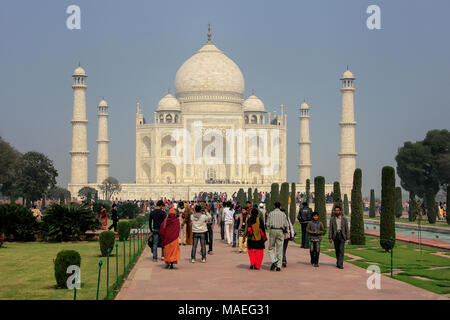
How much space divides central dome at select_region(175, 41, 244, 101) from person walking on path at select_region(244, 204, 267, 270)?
152ft

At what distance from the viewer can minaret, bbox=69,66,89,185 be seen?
51.0 meters

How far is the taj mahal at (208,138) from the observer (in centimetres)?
5588

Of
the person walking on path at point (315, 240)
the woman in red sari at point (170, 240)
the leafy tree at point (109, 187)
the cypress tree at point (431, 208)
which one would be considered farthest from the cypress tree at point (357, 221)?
the leafy tree at point (109, 187)

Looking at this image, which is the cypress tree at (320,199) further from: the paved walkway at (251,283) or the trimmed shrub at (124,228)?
the paved walkway at (251,283)

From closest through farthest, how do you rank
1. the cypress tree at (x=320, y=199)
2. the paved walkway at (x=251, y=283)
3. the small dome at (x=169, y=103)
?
the paved walkway at (x=251, y=283) → the cypress tree at (x=320, y=199) → the small dome at (x=169, y=103)

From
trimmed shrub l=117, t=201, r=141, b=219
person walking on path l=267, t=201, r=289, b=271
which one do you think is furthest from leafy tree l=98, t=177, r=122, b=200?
person walking on path l=267, t=201, r=289, b=271

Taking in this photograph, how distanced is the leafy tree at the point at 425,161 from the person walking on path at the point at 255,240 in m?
35.5

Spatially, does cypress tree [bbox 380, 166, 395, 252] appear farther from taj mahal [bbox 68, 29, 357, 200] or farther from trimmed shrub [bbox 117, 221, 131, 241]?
taj mahal [bbox 68, 29, 357, 200]

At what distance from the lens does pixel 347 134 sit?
5125cm

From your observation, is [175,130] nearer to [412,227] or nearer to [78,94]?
[78,94]

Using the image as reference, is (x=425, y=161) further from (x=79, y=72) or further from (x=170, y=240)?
(x=170, y=240)

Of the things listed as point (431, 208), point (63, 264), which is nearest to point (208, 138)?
point (431, 208)

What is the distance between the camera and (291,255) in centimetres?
1488
